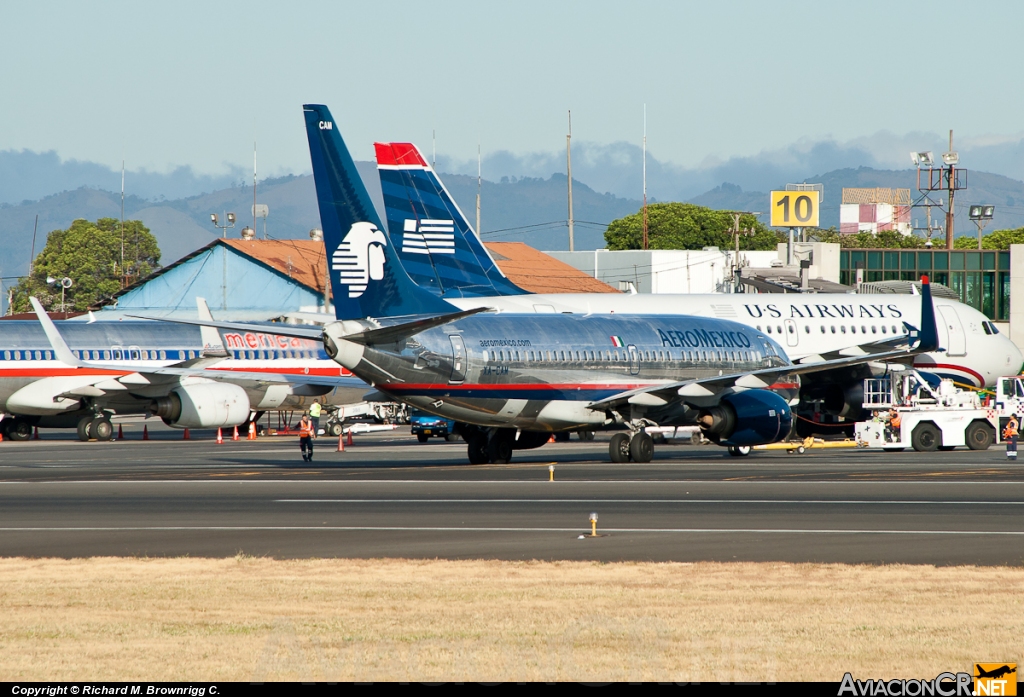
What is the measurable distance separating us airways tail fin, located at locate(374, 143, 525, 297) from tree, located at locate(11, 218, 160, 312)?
93767 millimetres

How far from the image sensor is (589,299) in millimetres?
46781

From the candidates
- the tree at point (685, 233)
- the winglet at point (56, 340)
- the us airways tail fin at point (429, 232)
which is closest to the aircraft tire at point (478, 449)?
the us airways tail fin at point (429, 232)

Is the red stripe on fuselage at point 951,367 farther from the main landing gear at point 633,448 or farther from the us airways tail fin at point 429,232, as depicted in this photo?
the main landing gear at point 633,448

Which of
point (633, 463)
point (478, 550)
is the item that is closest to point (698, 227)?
point (633, 463)

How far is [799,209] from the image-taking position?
108562 millimetres

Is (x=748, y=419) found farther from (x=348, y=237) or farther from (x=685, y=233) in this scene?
(x=685, y=233)

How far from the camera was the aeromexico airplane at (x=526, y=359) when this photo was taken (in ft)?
98.7

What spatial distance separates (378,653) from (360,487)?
1676cm

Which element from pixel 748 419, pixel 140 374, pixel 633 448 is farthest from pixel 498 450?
pixel 140 374

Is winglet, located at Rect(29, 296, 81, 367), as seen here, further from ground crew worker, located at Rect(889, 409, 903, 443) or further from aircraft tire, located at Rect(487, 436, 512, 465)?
ground crew worker, located at Rect(889, 409, 903, 443)

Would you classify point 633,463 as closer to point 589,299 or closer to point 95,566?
point 589,299

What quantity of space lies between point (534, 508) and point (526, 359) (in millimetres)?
10193

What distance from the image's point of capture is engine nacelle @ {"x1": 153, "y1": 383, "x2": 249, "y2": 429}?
156 feet

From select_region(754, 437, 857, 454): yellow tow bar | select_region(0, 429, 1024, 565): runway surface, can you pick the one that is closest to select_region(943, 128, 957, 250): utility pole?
select_region(754, 437, 857, 454): yellow tow bar
